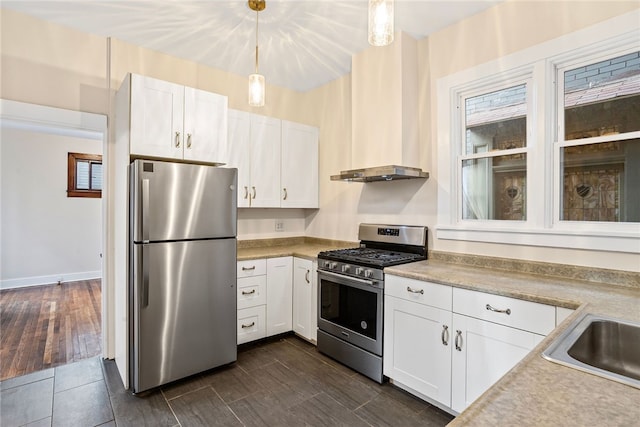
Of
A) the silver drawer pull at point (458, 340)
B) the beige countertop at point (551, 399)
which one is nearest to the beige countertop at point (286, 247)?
the silver drawer pull at point (458, 340)

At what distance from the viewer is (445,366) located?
2.03 metres

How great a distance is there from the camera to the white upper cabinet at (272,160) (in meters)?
3.23

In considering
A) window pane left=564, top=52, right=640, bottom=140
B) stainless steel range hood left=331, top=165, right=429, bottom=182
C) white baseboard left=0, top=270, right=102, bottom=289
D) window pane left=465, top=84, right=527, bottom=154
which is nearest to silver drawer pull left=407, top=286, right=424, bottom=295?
stainless steel range hood left=331, top=165, right=429, bottom=182

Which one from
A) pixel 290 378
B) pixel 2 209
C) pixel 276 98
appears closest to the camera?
pixel 290 378

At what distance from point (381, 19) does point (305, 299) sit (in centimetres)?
246

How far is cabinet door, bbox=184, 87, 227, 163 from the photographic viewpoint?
8.67ft

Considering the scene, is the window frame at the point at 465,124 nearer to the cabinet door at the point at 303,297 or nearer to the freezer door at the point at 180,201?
the cabinet door at the point at 303,297

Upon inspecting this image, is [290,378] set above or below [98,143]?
below

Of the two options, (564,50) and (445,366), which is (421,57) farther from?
(445,366)

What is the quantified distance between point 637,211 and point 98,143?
7.34 meters

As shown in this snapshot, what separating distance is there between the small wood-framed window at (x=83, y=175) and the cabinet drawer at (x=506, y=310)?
21.1 feet

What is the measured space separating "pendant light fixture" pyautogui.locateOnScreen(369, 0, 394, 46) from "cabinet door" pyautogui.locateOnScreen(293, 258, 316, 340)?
6.96 feet

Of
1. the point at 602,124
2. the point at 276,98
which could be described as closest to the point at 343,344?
the point at 602,124

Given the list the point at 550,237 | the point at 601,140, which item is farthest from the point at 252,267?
the point at 601,140
